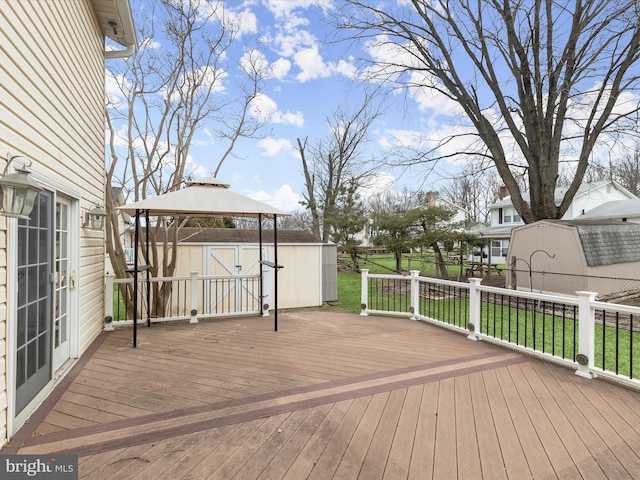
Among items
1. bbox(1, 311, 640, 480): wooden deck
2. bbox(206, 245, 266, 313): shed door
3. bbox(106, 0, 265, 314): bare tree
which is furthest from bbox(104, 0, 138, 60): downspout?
bbox(1, 311, 640, 480): wooden deck

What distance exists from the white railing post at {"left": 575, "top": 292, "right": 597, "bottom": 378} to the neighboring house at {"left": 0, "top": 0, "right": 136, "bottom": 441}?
15.6ft

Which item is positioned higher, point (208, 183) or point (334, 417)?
point (208, 183)

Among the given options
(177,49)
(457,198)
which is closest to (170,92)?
(177,49)

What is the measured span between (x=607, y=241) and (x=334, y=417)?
11.3 metres

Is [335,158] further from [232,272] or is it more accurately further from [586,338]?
[586,338]

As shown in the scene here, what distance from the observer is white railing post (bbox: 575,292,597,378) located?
321 centimetres

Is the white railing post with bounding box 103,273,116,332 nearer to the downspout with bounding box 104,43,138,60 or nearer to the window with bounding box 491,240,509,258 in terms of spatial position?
the downspout with bounding box 104,43,138,60

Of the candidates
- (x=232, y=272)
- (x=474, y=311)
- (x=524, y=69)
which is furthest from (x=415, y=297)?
(x=524, y=69)

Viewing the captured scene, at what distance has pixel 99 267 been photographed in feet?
16.1

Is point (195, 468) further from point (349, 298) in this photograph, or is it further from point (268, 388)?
point (349, 298)

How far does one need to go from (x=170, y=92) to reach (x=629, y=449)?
7.78 metres

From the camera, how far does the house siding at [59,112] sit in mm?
2143

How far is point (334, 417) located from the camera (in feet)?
7.89

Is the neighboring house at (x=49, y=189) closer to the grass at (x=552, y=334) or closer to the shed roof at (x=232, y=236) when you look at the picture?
the shed roof at (x=232, y=236)
